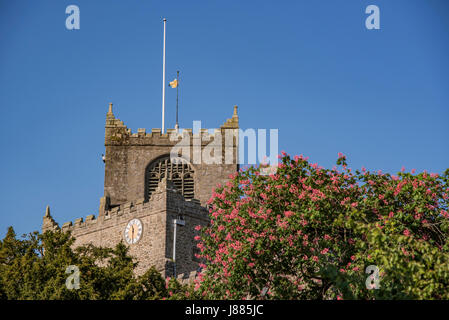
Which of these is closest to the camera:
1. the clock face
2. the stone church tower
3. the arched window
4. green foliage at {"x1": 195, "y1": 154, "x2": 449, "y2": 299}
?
green foliage at {"x1": 195, "y1": 154, "x2": 449, "y2": 299}

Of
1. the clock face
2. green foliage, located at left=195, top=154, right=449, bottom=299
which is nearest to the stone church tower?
the clock face

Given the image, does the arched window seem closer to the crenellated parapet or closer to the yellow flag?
the crenellated parapet

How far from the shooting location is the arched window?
67.8m

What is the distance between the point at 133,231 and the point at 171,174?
12498mm

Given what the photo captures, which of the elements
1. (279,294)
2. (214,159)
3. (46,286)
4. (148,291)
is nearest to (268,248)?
(279,294)

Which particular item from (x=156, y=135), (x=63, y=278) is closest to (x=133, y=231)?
(x=156, y=135)

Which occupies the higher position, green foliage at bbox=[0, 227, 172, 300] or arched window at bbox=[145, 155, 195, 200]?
arched window at bbox=[145, 155, 195, 200]

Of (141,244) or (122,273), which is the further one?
(141,244)

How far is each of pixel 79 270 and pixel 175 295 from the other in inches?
186

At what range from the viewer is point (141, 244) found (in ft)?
181

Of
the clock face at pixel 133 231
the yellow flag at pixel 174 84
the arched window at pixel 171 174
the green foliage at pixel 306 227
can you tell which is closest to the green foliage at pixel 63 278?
the green foliage at pixel 306 227

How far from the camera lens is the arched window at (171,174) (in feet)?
222
